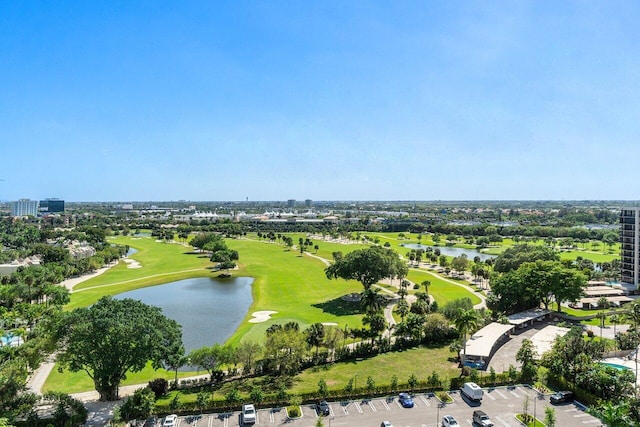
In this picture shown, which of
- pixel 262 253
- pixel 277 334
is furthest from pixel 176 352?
pixel 262 253

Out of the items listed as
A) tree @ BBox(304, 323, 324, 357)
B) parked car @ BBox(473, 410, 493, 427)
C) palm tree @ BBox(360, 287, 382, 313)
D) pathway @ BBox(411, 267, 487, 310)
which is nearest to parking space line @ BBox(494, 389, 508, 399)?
parked car @ BBox(473, 410, 493, 427)

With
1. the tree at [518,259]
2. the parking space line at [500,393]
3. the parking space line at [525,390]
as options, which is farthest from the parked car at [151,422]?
the tree at [518,259]

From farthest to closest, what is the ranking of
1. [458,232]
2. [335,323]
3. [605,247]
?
[458,232] → [605,247] → [335,323]

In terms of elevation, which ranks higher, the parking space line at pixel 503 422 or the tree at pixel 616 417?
the tree at pixel 616 417

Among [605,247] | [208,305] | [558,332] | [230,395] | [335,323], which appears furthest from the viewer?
[605,247]

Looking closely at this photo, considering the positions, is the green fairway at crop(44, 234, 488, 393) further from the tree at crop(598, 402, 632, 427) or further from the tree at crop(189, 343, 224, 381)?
Answer: the tree at crop(598, 402, 632, 427)

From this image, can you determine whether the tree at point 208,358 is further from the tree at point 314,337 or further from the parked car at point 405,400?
the parked car at point 405,400

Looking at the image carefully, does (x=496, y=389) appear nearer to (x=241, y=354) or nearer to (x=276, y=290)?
(x=241, y=354)

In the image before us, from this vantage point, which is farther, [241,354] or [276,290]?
[276,290]
